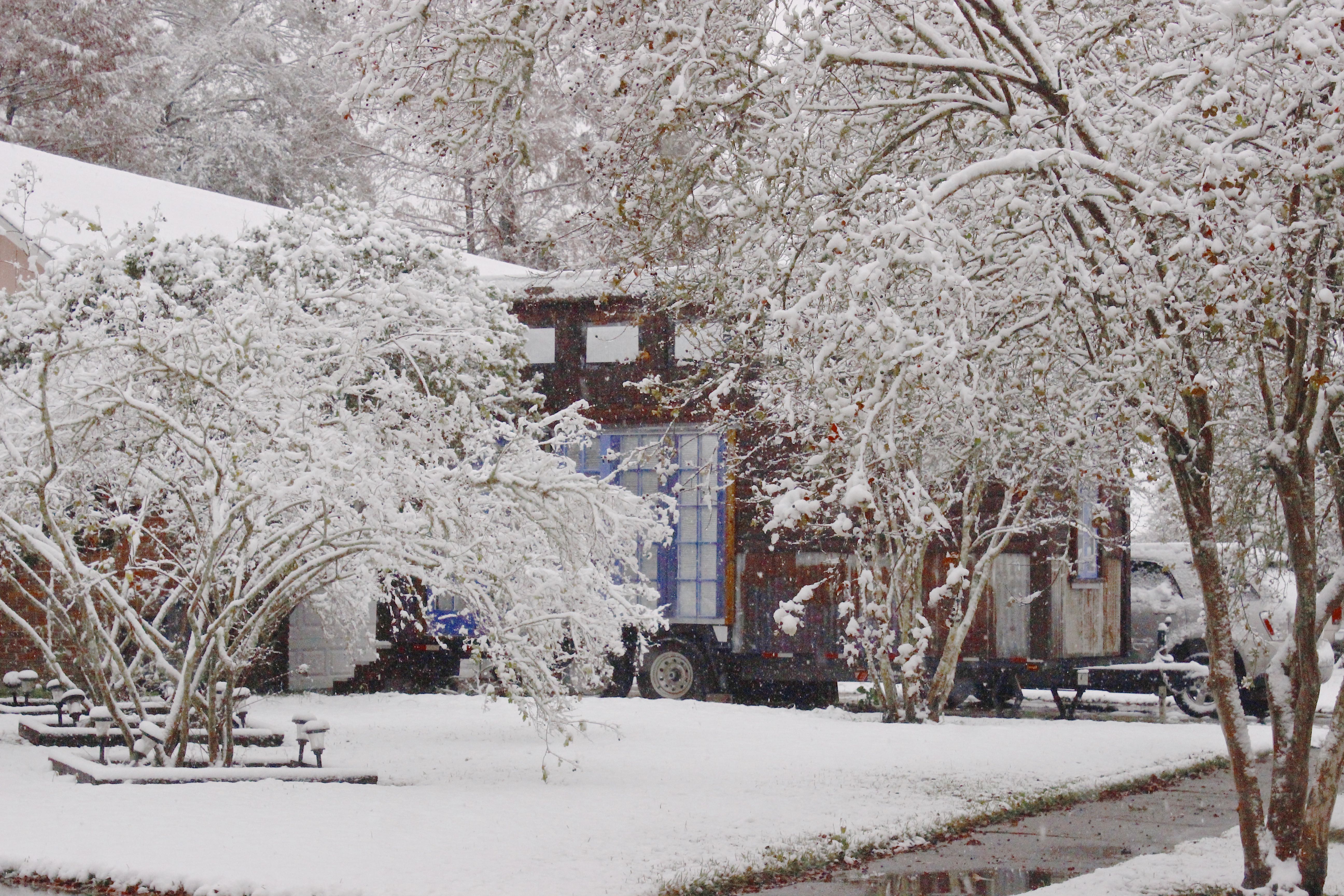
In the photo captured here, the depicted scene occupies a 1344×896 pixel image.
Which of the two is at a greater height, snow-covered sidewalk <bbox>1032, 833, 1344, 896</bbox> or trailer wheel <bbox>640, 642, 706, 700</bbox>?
trailer wheel <bbox>640, 642, 706, 700</bbox>

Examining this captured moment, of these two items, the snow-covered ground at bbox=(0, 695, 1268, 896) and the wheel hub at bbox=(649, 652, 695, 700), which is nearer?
the snow-covered ground at bbox=(0, 695, 1268, 896)

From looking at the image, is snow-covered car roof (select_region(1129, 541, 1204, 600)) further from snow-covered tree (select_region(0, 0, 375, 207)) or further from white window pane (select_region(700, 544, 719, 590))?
snow-covered tree (select_region(0, 0, 375, 207))

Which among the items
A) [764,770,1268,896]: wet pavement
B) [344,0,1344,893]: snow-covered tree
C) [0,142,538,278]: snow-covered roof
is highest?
[0,142,538,278]: snow-covered roof

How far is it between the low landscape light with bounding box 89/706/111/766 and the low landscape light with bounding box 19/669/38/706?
14.6 ft

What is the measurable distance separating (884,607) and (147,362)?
19.0ft

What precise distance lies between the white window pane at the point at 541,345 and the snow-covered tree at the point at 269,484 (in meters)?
6.52

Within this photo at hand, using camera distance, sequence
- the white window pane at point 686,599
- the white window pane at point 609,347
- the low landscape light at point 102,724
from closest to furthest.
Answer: the low landscape light at point 102,724, the white window pane at point 686,599, the white window pane at point 609,347

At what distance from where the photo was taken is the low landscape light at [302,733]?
1113cm

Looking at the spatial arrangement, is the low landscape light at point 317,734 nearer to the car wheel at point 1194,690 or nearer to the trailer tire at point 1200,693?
the trailer tire at point 1200,693

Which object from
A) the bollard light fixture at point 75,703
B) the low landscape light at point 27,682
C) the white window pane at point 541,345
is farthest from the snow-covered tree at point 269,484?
the white window pane at point 541,345

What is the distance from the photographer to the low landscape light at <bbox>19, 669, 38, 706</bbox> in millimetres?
15172

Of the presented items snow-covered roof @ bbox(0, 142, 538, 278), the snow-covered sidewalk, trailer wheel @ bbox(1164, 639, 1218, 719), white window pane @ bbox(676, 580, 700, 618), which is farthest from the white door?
the snow-covered sidewalk

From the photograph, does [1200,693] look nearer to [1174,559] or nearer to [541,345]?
[1174,559]

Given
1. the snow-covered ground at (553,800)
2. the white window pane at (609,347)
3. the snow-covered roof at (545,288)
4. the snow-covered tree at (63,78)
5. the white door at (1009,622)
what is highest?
the snow-covered tree at (63,78)
